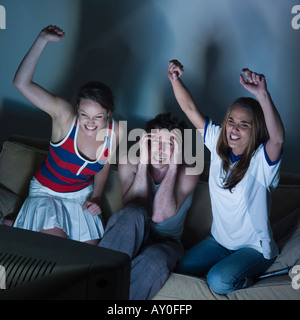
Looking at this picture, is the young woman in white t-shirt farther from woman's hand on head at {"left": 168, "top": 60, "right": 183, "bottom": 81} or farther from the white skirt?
the white skirt

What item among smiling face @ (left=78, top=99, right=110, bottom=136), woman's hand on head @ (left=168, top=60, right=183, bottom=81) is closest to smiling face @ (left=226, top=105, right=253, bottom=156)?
woman's hand on head @ (left=168, top=60, right=183, bottom=81)

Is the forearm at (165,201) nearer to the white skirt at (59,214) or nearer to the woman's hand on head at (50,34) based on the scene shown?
the white skirt at (59,214)

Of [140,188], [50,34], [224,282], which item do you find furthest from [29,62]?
[224,282]

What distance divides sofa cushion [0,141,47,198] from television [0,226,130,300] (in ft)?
4.46

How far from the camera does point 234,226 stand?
144 centimetres

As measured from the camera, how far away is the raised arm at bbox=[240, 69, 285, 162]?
1207 millimetres

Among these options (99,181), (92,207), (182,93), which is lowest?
(92,207)

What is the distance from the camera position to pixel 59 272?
0.47 metres

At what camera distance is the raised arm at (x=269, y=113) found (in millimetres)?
1207

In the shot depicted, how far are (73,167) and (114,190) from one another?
22cm

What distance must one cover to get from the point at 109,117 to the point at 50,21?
2.44 ft

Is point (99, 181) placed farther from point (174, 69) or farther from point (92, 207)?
point (174, 69)

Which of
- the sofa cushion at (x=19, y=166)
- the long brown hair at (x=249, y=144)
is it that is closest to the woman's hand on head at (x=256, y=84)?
the long brown hair at (x=249, y=144)

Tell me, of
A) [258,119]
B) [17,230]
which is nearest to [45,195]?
[258,119]
